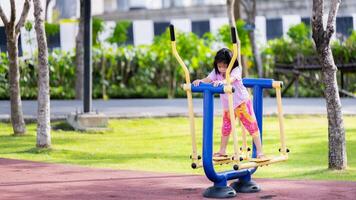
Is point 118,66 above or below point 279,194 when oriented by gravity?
above

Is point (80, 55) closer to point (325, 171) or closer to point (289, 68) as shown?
point (289, 68)

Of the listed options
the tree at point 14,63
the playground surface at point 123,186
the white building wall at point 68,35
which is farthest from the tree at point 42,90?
the white building wall at point 68,35

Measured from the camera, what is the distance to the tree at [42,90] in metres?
15.6

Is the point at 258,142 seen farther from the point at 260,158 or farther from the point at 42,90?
the point at 42,90

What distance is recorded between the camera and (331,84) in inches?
516

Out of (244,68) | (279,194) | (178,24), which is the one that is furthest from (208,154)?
(178,24)

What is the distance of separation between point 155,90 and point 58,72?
2.88 m

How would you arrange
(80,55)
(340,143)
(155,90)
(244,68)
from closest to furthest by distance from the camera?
(340,143)
(244,68)
(80,55)
(155,90)

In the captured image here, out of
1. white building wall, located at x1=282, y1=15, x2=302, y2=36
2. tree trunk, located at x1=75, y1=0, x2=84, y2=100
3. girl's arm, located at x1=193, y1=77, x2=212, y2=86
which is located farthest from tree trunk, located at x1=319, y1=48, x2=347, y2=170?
white building wall, located at x1=282, y1=15, x2=302, y2=36

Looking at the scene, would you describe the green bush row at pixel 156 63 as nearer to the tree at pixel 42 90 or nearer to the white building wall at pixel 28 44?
the white building wall at pixel 28 44

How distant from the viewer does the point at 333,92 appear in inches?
517

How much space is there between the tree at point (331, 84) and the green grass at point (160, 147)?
268mm

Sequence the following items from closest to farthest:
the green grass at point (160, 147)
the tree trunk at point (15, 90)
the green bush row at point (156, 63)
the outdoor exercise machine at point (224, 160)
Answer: the outdoor exercise machine at point (224, 160) < the green grass at point (160, 147) < the tree trunk at point (15, 90) < the green bush row at point (156, 63)

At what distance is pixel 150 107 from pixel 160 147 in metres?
7.50
